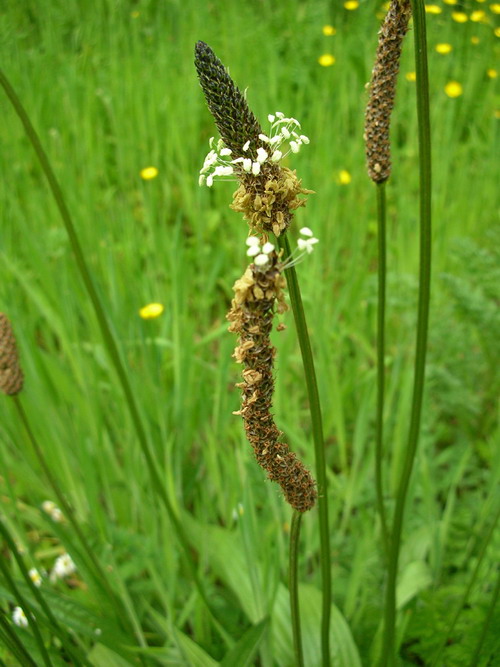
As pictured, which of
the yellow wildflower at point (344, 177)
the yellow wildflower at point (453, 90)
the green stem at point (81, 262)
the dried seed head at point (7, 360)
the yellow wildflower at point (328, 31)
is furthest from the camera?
the yellow wildflower at point (328, 31)

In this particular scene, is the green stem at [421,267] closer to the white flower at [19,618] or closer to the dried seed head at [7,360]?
the dried seed head at [7,360]

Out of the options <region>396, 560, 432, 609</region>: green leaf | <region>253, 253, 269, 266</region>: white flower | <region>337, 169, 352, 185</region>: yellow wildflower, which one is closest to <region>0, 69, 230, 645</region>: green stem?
<region>396, 560, 432, 609</region>: green leaf

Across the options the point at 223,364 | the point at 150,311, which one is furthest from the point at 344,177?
the point at 223,364

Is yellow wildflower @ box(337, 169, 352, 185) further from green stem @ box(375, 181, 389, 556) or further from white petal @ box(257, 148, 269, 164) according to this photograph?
white petal @ box(257, 148, 269, 164)

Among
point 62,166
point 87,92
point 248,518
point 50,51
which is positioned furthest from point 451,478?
point 50,51

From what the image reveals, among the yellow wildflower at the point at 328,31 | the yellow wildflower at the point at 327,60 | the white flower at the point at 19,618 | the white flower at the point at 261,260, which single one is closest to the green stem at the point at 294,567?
the white flower at the point at 261,260

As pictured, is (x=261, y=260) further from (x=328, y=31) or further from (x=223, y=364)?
(x=328, y=31)
